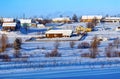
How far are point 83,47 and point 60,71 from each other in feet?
24.5

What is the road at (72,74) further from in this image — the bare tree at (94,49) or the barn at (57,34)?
the barn at (57,34)

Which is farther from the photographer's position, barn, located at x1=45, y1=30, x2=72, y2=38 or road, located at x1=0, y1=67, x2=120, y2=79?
barn, located at x1=45, y1=30, x2=72, y2=38

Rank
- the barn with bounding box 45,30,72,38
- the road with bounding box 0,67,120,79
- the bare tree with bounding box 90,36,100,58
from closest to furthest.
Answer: the road with bounding box 0,67,120,79
the bare tree with bounding box 90,36,100,58
the barn with bounding box 45,30,72,38

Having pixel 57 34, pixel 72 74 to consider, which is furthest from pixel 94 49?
pixel 57 34

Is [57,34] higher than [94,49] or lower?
higher

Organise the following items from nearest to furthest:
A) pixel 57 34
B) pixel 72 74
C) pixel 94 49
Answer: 1. pixel 72 74
2. pixel 94 49
3. pixel 57 34

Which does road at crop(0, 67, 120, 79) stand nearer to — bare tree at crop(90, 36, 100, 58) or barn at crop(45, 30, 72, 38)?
bare tree at crop(90, 36, 100, 58)

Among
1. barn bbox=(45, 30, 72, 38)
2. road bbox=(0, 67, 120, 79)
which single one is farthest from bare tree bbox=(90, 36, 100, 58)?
barn bbox=(45, 30, 72, 38)

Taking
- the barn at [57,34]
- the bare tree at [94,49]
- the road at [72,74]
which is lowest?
the road at [72,74]

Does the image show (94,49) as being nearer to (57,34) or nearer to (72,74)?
(72,74)

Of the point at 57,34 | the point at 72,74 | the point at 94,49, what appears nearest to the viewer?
the point at 72,74

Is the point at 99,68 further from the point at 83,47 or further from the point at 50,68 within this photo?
the point at 83,47

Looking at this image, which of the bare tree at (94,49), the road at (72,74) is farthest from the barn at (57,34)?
the road at (72,74)

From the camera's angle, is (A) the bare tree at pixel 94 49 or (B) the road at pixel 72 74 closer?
(B) the road at pixel 72 74
